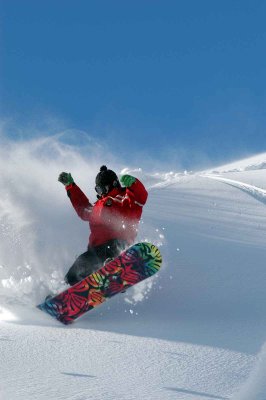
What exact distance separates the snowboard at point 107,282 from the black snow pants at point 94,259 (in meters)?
0.24

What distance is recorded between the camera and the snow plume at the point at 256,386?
12.4ft

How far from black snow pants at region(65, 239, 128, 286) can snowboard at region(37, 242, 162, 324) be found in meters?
0.24

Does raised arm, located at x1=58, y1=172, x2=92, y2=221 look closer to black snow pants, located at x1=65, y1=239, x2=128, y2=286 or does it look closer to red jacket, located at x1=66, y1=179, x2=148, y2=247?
red jacket, located at x1=66, y1=179, x2=148, y2=247

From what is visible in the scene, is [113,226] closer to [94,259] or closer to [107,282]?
[94,259]

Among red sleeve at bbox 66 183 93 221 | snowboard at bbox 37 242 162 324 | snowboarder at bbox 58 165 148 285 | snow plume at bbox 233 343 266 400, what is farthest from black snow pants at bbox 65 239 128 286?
snow plume at bbox 233 343 266 400

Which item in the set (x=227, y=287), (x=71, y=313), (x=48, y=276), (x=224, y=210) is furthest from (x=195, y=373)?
(x=224, y=210)

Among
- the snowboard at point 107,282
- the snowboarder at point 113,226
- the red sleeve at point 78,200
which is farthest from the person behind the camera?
the red sleeve at point 78,200

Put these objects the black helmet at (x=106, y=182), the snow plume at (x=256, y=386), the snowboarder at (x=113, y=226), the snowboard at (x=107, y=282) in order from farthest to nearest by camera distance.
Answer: the black helmet at (x=106, y=182) → the snowboarder at (x=113, y=226) → the snowboard at (x=107, y=282) → the snow plume at (x=256, y=386)

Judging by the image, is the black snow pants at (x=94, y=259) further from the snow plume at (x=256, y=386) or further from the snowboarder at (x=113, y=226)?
the snow plume at (x=256, y=386)

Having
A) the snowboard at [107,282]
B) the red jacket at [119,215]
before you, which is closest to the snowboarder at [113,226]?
the red jacket at [119,215]

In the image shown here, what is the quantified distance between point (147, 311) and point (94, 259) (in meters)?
0.81

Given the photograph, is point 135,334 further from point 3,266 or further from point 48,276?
point 3,266

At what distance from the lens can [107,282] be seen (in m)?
6.04

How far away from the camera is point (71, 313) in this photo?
19.4 feet
